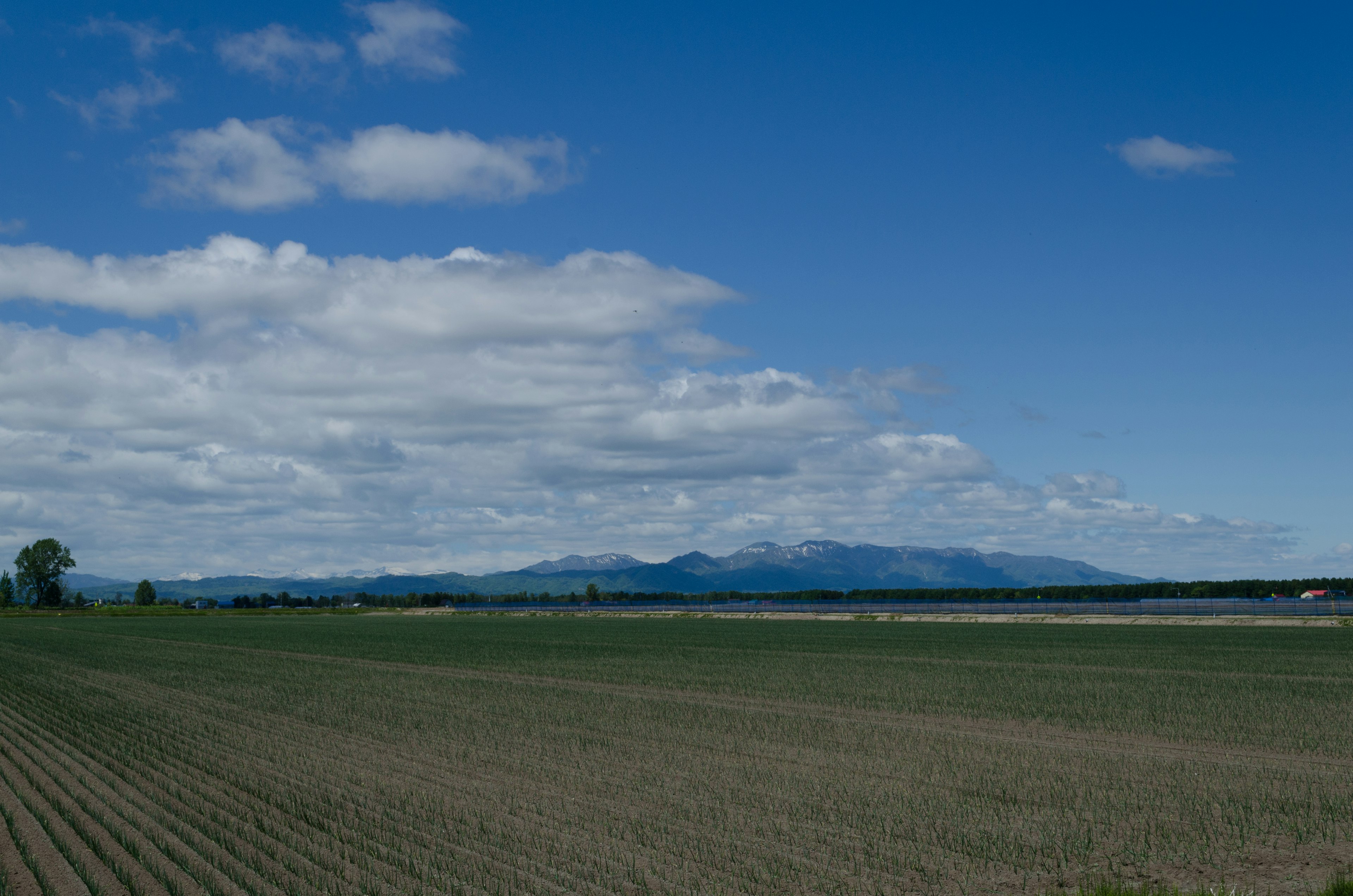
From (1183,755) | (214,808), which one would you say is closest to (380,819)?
(214,808)

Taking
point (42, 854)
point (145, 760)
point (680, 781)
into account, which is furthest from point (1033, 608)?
point (42, 854)

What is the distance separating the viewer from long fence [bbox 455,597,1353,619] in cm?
8919

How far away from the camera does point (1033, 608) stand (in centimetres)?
11225

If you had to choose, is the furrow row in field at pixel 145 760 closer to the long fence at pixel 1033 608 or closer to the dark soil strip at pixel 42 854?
the dark soil strip at pixel 42 854

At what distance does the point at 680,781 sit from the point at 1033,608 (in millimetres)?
105947

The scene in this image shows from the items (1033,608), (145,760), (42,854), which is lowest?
(1033,608)

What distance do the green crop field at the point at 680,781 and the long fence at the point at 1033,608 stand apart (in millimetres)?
61886

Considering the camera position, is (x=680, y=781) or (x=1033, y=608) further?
(x=1033, y=608)

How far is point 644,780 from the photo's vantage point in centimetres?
1603

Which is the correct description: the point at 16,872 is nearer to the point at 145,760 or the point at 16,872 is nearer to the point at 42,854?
the point at 42,854

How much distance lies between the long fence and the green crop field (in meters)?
61.9

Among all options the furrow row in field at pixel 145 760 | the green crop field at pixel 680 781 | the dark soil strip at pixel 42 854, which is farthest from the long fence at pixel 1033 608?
the dark soil strip at pixel 42 854

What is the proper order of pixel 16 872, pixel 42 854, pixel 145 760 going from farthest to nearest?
pixel 145 760 → pixel 42 854 → pixel 16 872

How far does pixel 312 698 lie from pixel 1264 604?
9931 cm
